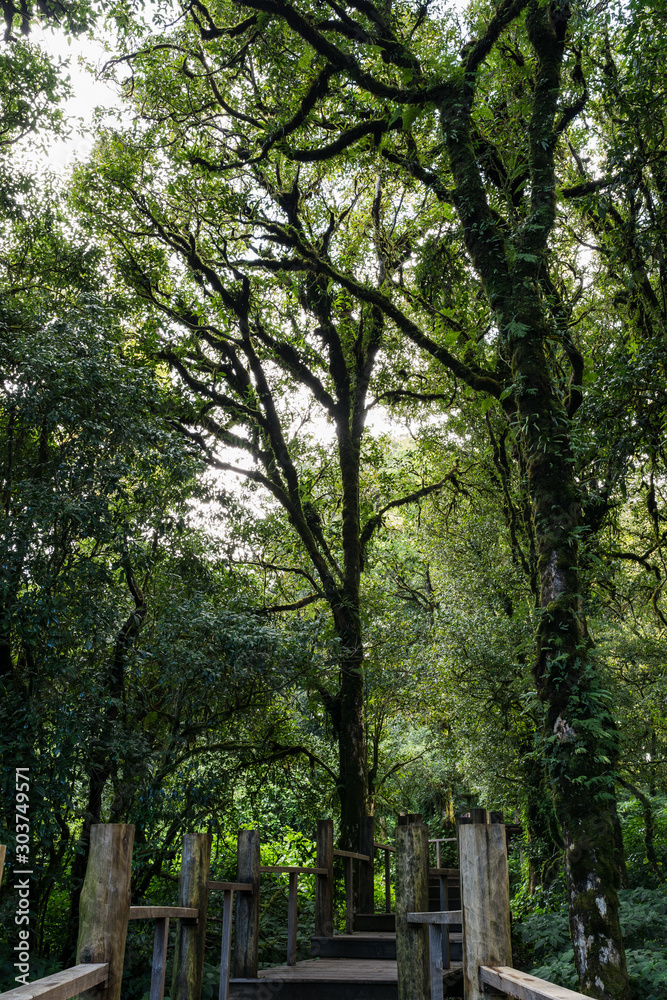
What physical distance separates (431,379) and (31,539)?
875 centimetres

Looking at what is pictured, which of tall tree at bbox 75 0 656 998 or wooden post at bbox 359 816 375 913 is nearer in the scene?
tall tree at bbox 75 0 656 998

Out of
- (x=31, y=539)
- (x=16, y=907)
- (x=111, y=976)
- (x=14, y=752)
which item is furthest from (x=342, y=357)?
(x=111, y=976)

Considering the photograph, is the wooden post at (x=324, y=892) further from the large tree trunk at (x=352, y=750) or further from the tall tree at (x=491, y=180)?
the tall tree at (x=491, y=180)

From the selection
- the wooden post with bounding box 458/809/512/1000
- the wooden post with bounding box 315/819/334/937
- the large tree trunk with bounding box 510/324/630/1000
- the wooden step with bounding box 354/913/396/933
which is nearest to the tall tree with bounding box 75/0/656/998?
the large tree trunk with bounding box 510/324/630/1000

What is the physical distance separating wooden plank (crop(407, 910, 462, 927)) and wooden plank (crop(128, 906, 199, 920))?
135 centimetres

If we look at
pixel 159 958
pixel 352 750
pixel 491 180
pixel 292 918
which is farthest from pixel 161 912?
pixel 491 180

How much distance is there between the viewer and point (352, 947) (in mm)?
7344

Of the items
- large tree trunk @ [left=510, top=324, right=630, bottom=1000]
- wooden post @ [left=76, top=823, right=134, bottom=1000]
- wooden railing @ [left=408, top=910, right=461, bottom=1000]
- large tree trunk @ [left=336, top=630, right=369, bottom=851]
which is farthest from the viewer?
large tree trunk @ [left=336, top=630, right=369, bottom=851]

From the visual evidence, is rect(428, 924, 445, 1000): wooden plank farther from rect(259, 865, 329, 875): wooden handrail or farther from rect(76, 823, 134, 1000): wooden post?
rect(259, 865, 329, 875): wooden handrail

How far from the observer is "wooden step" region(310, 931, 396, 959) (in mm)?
7230

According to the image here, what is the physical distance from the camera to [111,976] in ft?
9.04

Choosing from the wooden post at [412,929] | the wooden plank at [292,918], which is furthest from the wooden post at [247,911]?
the wooden post at [412,929]

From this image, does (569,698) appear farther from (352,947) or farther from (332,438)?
(332,438)

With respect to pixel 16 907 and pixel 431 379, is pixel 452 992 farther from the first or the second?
pixel 431 379
